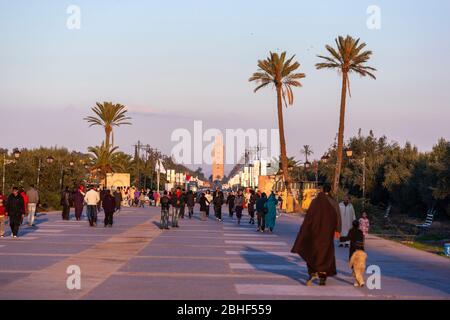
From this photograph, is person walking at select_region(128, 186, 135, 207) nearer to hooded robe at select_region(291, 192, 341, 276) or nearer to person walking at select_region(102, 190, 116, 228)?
person walking at select_region(102, 190, 116, 228)

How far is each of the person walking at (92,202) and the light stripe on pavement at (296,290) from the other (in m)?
Result: 19.8

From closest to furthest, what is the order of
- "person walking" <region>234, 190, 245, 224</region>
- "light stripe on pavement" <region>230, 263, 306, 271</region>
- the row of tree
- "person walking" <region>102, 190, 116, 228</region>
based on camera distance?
"light stripe on pavement" <region>230, 263, 306, 271</region>
"person walking" <region>102, 190, 116, 228</region>
"person walking" <region>234, 190, 245, 224</region>
the row of tree

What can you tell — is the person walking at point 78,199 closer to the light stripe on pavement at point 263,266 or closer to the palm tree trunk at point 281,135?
the light stripe on pavement at point 263,266

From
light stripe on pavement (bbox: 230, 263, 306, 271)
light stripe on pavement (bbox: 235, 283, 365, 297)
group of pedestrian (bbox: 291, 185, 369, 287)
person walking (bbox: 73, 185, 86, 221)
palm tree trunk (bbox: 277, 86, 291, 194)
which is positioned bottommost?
light stripe on pavement (bbox: 235, 283, 365, 297)

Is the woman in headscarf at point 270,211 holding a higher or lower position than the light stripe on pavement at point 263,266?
higher

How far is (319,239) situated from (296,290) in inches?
44.4

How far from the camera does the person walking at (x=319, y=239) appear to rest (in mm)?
15055

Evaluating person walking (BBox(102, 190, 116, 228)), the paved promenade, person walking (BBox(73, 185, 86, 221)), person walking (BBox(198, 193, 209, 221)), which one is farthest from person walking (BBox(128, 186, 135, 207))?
the paved promenade

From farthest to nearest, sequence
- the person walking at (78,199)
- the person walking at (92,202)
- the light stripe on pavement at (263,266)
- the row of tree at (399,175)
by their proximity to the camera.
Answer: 1. the row of tree at (399,175)
2. the person walking at (78,199)
3. the person walking at (92,202)
4. the light stripe on pavement at (263,266)

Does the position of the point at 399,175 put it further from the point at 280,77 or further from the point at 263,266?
the point at 263,266

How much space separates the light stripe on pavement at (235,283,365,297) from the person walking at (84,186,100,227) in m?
19.8

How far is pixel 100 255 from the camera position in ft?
67.4

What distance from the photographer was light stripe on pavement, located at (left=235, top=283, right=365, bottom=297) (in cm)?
1398

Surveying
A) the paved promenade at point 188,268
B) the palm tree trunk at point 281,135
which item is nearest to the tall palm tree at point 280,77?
the palm tree trunk at point 281,135
